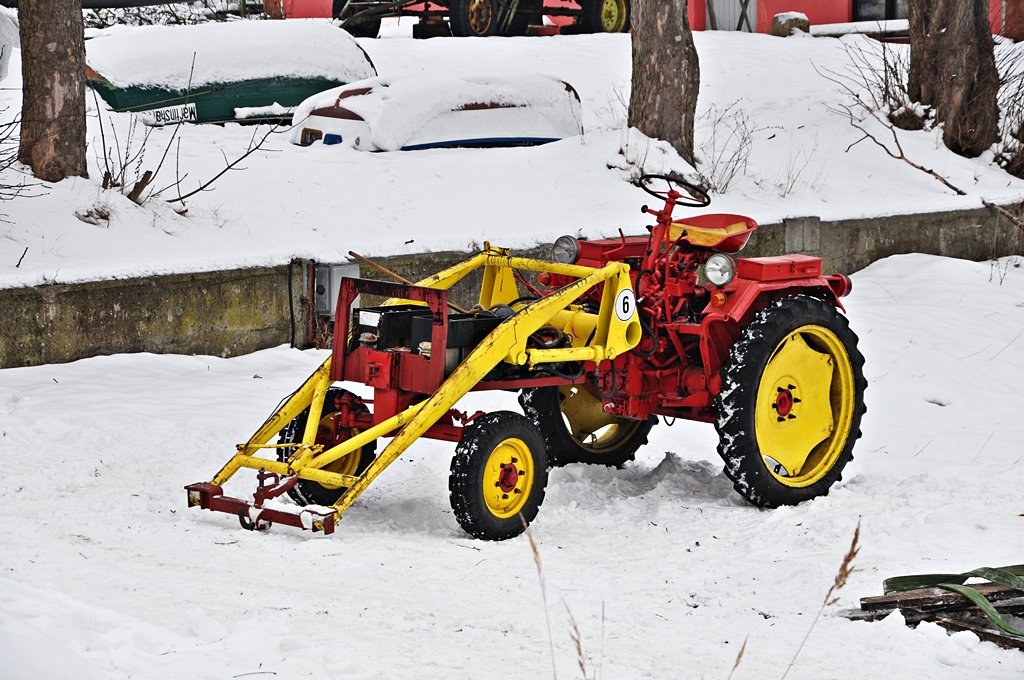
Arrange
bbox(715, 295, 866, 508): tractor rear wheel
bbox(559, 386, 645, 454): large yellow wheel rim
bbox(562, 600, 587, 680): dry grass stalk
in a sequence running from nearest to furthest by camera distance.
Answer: bbox(562, 600, 587, 680): dry grass stalk → bbox(715, 295, 866, 508): tractor rear wheel → bbox(559, 386, 645, 454): large yellow wheel rim

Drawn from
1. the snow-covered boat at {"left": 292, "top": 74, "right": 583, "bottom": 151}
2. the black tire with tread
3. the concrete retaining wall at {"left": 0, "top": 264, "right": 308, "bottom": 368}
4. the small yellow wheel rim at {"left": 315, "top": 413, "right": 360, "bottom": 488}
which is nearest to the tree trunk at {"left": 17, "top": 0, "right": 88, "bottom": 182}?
the concrete retaining wall at {"left": 0, "top": 264, "right": 308, "bottom": 368}

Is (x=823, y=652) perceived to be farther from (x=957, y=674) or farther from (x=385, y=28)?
(x=385, y=28)

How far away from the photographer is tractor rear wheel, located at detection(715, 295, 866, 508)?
634 centimetres

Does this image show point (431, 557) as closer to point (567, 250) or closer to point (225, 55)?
point (567, 250)

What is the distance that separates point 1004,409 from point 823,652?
5550mm

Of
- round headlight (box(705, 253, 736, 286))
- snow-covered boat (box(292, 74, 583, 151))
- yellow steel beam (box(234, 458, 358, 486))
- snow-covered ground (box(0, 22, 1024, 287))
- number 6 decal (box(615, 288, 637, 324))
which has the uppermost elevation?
round headlight (box(705, 253, 736, 286))

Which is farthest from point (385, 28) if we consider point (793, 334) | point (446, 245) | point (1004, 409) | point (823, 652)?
point (823, 652)

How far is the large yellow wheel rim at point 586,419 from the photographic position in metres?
7.29

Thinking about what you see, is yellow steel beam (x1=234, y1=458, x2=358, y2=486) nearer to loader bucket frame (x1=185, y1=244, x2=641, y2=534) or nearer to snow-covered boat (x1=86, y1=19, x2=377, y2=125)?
loader bucket frame (x1=185, y1=244, x2=641, y2=534)

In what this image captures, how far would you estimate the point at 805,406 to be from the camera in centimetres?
675

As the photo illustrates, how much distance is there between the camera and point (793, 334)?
21.7ft

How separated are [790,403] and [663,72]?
6690 millimetres

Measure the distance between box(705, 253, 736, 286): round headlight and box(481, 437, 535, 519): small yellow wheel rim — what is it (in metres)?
1.34

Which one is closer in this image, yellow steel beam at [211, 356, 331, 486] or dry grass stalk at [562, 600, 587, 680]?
dry grass stalk at [562, 600, 587, 680]
